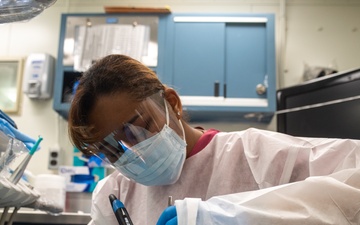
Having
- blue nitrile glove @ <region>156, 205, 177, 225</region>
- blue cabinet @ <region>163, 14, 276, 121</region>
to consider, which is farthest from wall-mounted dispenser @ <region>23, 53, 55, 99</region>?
blue nitrile glove @ <region>156, 205, 177, 225</region>

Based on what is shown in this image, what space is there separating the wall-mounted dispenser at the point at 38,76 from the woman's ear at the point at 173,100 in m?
1.61

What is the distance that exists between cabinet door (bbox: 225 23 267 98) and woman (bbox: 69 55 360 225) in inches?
49.7

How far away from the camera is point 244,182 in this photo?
907 millimetres

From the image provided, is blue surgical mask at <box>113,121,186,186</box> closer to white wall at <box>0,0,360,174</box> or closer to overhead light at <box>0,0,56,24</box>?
overhead light at <box>0,0,56,24</box>

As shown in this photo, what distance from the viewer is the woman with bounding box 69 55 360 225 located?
832 millimetres

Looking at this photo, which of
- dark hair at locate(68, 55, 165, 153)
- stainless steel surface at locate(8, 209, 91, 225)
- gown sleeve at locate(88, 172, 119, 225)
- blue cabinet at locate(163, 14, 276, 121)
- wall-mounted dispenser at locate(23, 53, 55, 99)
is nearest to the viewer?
dark hair at locate(68, 55, 165, 153)

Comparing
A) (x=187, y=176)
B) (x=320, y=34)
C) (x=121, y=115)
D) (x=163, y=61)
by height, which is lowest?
(x=187, y=176)

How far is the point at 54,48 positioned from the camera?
253cm

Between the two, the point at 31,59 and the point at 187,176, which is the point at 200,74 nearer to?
the point at 31,59

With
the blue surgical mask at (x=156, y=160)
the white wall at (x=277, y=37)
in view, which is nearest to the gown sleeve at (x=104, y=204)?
the blue surgical mask at (x=156, y=160)

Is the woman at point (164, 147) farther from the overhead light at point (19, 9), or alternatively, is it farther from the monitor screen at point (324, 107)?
the monitor screen at point (324, 107)

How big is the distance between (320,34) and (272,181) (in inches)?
74.2

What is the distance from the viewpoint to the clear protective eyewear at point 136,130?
83 cm

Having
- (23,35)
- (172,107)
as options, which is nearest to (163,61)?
(23,35)
